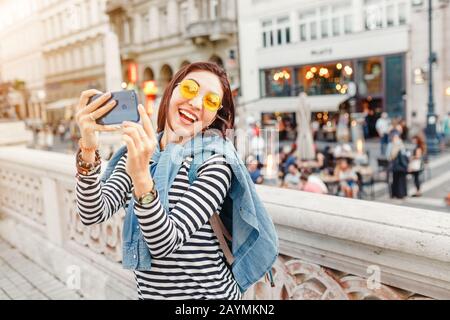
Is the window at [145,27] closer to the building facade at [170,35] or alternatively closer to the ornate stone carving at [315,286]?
the building facade at [170,35]

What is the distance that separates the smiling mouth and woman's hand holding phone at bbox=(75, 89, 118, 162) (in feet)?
0.92

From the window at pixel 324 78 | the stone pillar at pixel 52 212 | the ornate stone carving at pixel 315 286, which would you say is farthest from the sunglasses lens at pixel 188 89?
the window at pixel 324 78

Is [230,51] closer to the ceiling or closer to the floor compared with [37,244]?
closer to the ceiling

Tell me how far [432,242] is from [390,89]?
2294 cm

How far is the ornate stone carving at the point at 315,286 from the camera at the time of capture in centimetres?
200

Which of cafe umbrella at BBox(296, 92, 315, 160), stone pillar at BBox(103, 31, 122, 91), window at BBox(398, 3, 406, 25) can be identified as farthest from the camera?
window at BBox(398, 3, 406, 25)

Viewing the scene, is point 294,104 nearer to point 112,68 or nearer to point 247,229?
point 112,68

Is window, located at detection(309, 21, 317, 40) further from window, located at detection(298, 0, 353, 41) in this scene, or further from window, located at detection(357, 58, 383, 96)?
window, located at detection(357, 58, 383, 96)

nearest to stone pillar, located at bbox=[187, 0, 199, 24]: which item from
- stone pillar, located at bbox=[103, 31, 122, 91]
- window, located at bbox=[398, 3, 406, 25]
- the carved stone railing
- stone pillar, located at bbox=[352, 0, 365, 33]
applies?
stone pillar, located at bbox=[352, 0, 365, 33]

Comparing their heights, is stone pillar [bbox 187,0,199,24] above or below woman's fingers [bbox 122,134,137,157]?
above

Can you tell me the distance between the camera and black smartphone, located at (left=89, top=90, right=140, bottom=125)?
59.0 inches
